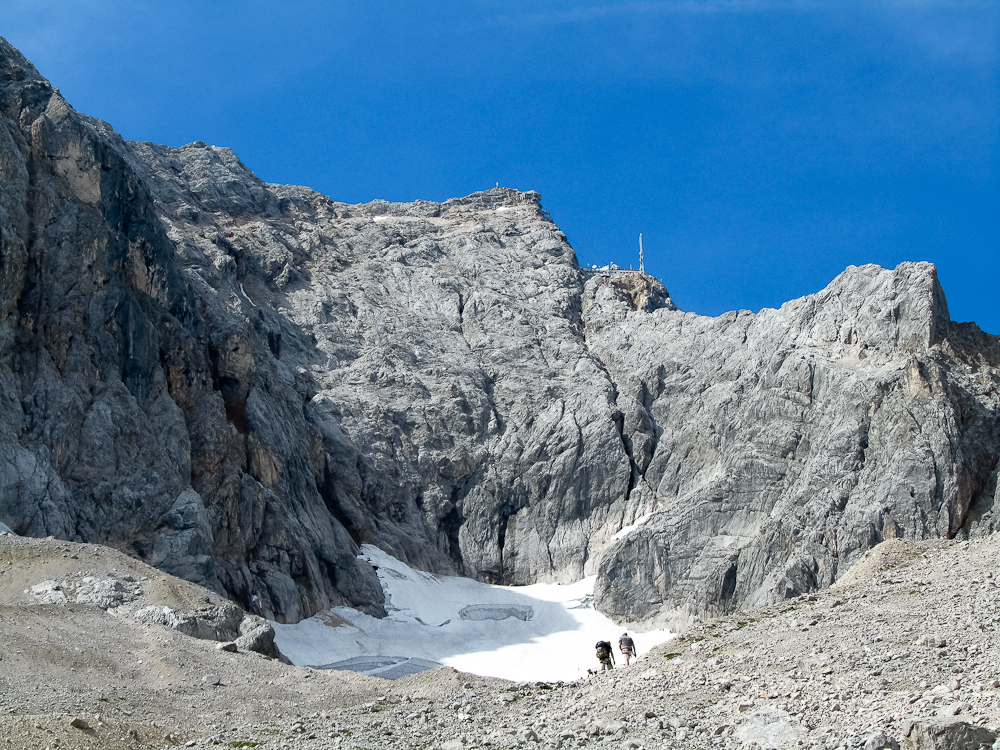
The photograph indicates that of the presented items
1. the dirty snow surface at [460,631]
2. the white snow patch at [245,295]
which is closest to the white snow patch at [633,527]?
the dirty snow surface at [460,631]

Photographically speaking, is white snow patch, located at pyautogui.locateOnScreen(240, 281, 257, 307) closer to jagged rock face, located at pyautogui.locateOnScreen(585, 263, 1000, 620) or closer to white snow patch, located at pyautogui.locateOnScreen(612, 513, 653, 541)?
jagged rock face, located at pyautogui.locateOnScreen(585, 263, 1000, 620)

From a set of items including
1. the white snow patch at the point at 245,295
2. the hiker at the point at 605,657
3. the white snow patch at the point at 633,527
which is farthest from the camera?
the white snow patch at the point at 245,295

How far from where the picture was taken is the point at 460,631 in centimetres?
7350

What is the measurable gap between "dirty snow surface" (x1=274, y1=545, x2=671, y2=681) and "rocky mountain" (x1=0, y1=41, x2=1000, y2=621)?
1.93 metres

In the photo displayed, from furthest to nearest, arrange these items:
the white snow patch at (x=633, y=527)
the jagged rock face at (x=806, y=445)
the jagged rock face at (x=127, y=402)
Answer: the white snow patch at (x=633, y=527) < the jagged rock face at (x=806, y=445) < the jagged rock face at (x=127, y=402)

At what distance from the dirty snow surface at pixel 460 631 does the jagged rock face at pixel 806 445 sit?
126 inches

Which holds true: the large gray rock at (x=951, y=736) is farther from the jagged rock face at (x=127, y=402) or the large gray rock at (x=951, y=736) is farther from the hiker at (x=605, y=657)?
the jagged rock face at (x=127, y=402)

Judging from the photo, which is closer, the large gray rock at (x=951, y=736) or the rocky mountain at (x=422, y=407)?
the large gray rock at (x=951, y=736)

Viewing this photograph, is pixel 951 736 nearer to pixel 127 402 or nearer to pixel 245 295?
pixel 127 402

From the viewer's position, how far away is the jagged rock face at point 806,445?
70.6 m

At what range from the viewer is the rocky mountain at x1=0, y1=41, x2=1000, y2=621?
2479 inches

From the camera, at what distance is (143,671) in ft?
114

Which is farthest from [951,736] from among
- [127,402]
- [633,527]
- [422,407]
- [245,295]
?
[245,295]

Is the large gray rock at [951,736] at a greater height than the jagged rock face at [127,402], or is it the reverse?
the jagged rock face at [127,402]
